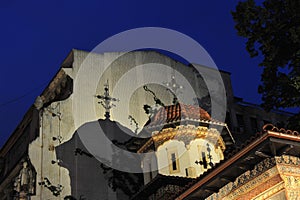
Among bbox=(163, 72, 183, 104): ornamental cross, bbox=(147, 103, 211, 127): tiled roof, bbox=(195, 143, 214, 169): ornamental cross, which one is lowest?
bbox=(195, 143, 214, 169): ornamental cross

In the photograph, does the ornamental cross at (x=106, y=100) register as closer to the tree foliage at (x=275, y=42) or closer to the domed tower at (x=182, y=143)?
the domed tower at (x=182, y=143)

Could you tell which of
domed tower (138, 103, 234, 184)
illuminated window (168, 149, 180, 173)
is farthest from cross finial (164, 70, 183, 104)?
illuminated window (168, 149, 180, 173)

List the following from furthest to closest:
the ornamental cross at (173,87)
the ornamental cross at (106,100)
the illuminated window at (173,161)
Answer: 1. the ornamental cross at (173,87)
2. the ornamental cross at (106,100)
3. the illuminated window at (173,161)

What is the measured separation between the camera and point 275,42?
19109 millimetres

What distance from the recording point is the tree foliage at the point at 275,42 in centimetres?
1867

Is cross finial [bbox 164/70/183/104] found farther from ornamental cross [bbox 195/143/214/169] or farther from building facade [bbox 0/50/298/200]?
ornamental cross [bbox 195/143/214/169]

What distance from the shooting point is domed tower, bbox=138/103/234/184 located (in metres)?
25.0

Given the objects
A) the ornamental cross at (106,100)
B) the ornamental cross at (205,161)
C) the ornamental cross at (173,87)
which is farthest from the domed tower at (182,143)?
the ornamental cross at (173,87)

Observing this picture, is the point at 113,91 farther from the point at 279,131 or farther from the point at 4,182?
the point at 279,131

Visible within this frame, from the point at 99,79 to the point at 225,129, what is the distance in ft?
30.4

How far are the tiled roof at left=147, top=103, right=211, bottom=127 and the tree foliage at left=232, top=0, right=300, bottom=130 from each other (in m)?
5.89

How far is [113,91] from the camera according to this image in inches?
1256

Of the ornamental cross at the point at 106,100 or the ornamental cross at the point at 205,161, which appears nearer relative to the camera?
the ornamental cross at the point at 205,161

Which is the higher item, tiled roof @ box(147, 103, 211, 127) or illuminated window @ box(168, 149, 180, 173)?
tiled roof @ box(147, 103, 211, 127)
